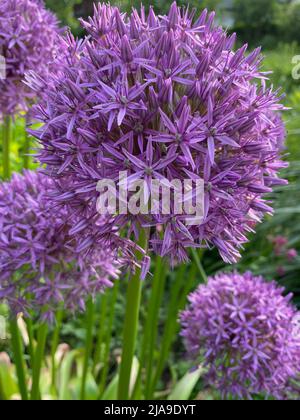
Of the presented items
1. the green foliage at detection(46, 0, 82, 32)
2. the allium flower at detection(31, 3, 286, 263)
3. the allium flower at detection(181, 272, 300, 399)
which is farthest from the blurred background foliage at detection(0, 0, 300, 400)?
the allium flower at detection(31, 3, 286, 263)

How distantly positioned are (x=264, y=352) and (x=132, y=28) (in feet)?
4.02

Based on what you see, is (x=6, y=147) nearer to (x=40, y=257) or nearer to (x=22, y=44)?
(x=22, y=44)

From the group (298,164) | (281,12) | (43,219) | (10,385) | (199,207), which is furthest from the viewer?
(281,12)

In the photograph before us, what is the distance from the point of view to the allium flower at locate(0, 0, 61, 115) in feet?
5.33

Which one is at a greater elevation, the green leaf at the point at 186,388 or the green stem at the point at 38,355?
the green stem at the point at 38,355

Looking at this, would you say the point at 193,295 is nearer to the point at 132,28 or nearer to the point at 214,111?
the point at 214,111

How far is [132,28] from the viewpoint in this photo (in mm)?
1145

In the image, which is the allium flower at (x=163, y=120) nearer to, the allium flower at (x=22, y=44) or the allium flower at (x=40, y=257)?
the allium flower at (x=40, y=257)

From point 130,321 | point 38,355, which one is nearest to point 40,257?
point 130,321

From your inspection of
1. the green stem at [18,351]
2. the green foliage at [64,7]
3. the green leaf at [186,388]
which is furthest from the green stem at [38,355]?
the green foliage at [64,7]

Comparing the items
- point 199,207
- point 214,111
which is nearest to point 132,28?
point 214,111

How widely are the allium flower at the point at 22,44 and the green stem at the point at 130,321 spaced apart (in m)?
0.81

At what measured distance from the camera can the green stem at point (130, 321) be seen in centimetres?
129

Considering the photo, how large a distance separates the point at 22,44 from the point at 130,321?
1058 millimetres
